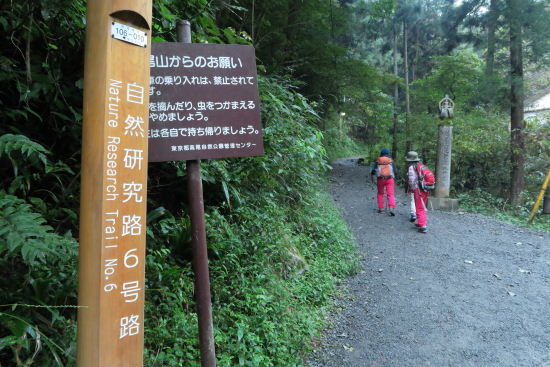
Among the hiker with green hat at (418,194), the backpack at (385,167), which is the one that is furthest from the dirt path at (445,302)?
the backpack at (385,167)

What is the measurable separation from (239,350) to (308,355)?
2.88 ft

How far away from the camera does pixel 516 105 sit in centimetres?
1224

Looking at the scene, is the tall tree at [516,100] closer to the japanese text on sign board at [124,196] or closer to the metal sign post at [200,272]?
the metal sign post at [200,272]

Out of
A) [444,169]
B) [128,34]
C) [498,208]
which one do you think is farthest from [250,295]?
[498,208]

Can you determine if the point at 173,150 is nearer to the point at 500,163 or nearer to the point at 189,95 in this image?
the point at 189,95

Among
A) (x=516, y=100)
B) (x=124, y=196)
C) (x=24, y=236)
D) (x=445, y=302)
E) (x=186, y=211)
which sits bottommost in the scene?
(x=445, y=302)

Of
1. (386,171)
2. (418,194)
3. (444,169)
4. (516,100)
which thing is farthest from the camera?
(516,100)

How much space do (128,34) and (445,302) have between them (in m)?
4.91

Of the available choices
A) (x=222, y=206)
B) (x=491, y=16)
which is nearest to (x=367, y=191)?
(x=491, y=16)

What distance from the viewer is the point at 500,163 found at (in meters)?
13.7

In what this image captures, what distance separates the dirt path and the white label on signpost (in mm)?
3134

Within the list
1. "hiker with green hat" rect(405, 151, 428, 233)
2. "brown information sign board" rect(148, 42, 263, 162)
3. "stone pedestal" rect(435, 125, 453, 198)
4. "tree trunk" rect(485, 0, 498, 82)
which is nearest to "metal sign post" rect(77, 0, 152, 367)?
"brown information sign board" rect(148, 42, 263, 162)

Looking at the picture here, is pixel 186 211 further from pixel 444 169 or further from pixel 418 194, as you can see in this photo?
pixel 444 169

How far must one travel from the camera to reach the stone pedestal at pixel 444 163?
36.8 ft
